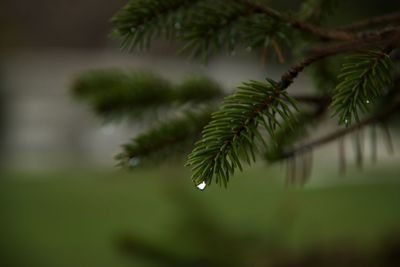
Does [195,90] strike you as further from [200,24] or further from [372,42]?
[372,42]

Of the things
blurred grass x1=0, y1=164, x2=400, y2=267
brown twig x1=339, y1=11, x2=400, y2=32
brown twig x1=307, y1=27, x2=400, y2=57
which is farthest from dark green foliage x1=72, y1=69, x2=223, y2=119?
blurred grass x1=0, y1=164, x2=400, y2=267

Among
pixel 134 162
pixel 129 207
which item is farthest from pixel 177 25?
pixel 129 207

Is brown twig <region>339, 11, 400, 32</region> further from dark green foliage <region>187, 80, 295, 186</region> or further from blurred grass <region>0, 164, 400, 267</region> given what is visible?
blurred grass <region>0, 164, 400, 267</region>

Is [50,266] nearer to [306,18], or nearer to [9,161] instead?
[306,18]

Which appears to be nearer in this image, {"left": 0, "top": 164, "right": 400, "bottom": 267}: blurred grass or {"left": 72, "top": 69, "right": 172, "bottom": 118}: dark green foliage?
{"left": 72, "top": 69, "right": 172, "bottom": 118}: dark green foliage

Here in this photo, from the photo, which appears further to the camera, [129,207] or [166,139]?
[129,207]

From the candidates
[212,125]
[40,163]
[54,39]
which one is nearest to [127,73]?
[212,125]
